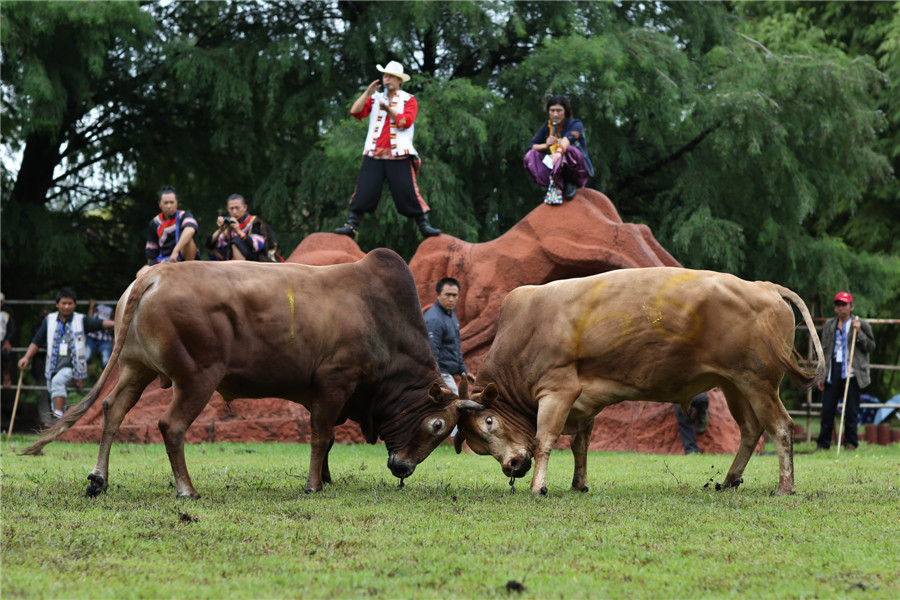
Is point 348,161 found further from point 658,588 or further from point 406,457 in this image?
point 658,588

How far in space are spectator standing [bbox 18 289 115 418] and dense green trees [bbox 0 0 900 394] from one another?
11.8ft

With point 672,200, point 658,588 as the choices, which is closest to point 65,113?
point 672,200

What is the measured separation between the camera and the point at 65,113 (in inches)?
641

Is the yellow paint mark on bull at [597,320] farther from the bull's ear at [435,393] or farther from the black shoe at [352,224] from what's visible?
the black shoe at [352,224]

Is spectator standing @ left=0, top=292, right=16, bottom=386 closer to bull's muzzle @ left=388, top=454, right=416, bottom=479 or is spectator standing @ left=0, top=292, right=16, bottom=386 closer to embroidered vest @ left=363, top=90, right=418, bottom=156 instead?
embroidered vest @ left=363, top=90, right=418, bottom=156

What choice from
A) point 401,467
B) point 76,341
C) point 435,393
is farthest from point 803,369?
point 76,341

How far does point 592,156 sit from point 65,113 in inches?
338

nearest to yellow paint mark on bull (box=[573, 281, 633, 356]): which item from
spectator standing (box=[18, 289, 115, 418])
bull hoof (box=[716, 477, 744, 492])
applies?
bull hoof (box=[716, 477, 744, 492])

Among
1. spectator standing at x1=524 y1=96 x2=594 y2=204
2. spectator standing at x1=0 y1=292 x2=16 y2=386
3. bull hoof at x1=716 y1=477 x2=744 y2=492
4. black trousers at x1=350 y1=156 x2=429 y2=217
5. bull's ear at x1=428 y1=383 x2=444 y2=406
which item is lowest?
spectator standing at x1=0 y1=292 x2=16 y2=386

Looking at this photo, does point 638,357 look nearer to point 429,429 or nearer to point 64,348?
point 429,429

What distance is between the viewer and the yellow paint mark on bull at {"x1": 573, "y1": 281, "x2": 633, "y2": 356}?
7.44 metres

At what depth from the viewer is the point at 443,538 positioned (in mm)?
5402

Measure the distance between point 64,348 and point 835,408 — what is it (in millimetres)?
10172

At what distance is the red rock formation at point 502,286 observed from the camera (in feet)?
40.0
